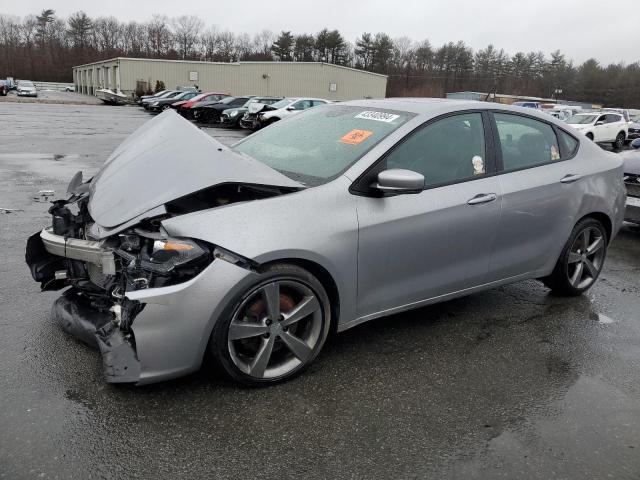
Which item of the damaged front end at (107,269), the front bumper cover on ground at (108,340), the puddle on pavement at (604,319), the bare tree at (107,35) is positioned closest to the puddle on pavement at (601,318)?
the puddle on pavement at (604,319)

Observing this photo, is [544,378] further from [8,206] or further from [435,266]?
[8,206]

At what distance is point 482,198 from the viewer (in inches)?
139

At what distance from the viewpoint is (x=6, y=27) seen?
10800 cm

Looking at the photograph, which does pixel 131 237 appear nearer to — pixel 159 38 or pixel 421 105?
pixel 421 105

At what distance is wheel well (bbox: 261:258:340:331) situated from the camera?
286cm

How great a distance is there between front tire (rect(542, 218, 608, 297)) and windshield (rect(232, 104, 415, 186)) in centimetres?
188

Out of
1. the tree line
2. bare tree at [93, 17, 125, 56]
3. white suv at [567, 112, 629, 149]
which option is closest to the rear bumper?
white suv at [567, 112, 629, 149]

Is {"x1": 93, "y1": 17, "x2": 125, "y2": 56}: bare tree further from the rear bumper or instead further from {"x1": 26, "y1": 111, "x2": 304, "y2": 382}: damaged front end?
{"x1": 26, "y1": 111, "x2": 304, "y2": 382}: damaged front end

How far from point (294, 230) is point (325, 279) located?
40cm

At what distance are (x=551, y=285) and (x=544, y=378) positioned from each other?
145 centimetres

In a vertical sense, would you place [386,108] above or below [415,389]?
above

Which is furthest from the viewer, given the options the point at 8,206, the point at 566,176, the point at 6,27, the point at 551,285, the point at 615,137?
the point at 6,27

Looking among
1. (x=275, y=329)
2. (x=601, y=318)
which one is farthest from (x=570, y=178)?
(x=275, y=329)

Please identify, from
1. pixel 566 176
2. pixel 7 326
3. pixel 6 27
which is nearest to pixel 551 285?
pixel 566 176
